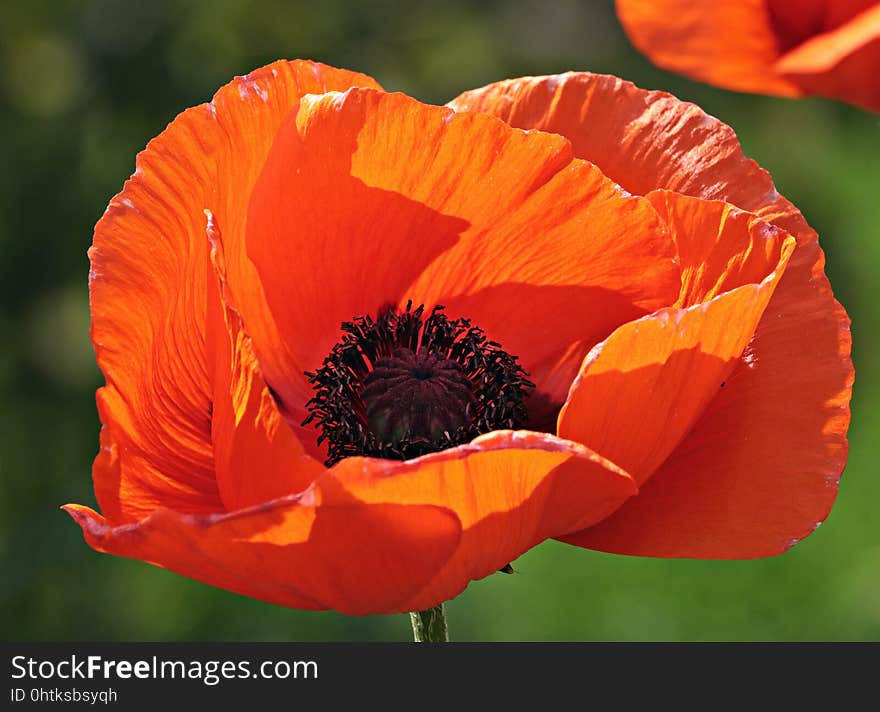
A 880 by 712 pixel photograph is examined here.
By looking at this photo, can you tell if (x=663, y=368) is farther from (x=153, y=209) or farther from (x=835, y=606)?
(x=835, y=606)

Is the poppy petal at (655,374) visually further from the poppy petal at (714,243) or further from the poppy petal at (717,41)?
the poppy petal at (717,41)

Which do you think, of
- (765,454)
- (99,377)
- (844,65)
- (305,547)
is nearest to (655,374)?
(765,454)

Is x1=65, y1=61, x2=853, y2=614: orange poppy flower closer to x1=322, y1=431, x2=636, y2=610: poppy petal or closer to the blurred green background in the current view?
x1=322, y1=431, x2=636, y2=610: poppy petal

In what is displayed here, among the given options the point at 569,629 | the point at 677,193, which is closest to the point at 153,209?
the point at 677,193

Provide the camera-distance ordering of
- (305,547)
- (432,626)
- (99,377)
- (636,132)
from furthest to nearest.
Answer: (99,377) < (636,132) < (432,626) < (305,547)

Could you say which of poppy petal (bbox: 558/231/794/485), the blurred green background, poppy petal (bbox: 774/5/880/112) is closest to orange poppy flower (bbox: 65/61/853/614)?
poppy petal (bbox: 558/231/794/485)

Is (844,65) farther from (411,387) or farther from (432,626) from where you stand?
(432,626)

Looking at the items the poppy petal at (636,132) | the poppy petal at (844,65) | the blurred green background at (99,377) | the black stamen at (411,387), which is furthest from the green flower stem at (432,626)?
the blurred green background at (99,377)
